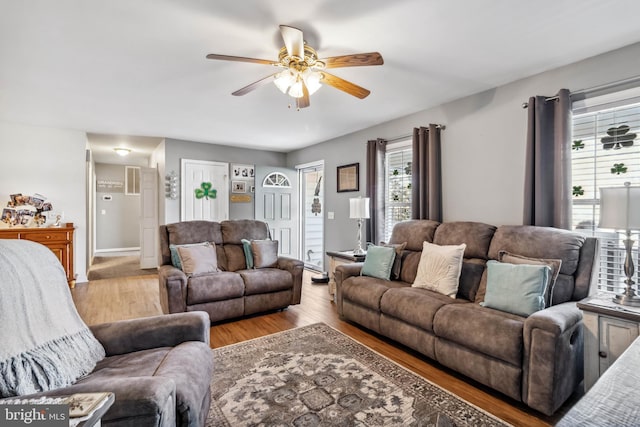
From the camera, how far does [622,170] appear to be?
2418mm

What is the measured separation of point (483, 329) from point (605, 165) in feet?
A: 5.68

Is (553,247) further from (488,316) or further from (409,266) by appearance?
(409,266)

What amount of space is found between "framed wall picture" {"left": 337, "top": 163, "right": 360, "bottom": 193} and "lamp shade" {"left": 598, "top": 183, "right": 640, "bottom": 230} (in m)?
3.16

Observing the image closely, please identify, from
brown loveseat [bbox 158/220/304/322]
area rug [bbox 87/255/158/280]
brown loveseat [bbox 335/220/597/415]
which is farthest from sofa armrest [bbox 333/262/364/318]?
area rug [bbox 87/255/158/280]

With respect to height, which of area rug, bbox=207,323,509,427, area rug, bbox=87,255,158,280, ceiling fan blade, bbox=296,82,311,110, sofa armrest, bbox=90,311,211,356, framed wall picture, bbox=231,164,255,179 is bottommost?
area rug, bbox=207,323,509,427

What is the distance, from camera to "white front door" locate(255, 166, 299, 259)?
632 cm

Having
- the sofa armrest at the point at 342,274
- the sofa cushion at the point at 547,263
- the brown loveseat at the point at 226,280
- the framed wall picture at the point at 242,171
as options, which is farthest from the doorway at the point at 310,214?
the sofa cushion at the point at 547,263

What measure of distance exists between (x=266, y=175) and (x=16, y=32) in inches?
171

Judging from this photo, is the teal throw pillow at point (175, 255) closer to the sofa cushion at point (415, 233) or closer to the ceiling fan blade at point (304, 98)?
the ceiling fan blade at point (304, 98)

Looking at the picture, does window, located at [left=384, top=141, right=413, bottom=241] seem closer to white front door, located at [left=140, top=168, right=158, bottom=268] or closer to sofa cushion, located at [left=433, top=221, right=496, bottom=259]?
sofa cushion, located at [left=433, top=221, right=496, bottom=259]

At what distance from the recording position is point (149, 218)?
632 centimetres

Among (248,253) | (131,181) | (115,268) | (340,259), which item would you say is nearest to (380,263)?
(340,259)

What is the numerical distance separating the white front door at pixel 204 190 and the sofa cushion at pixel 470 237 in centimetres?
424

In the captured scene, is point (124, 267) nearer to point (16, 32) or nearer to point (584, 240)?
point (16, 32)
